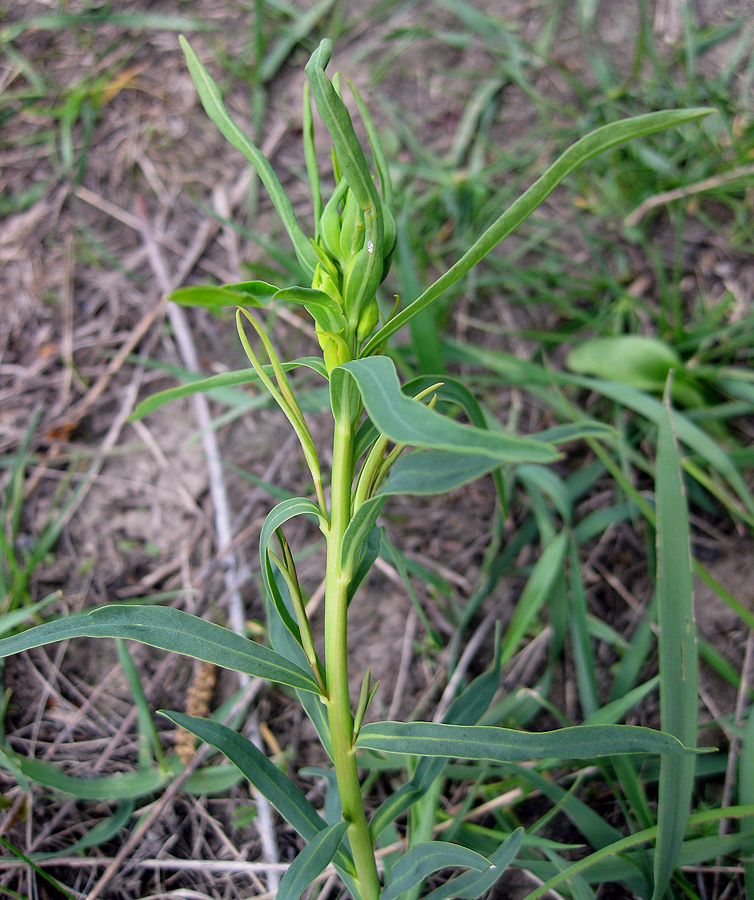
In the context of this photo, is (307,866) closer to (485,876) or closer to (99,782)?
(485,876)

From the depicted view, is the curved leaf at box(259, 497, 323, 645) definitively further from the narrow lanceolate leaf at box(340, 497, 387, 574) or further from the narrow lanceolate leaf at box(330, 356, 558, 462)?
the narrow lanceolate leaf at box(330, 356, 558, 462)

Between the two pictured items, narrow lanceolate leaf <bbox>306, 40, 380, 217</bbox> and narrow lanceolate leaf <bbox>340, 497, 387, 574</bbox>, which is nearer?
narrow lanceolate leaf <bbox>306, 40, 380, 217</bbox>

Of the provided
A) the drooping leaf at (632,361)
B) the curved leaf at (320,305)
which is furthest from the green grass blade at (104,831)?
the drooping leaf at (632,361)

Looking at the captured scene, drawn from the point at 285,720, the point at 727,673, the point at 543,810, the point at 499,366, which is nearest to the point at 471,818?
the point at 543,810

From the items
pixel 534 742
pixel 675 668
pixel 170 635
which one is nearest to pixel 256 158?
pixel 170 635

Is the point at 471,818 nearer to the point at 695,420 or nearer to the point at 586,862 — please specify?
the point at 586,862

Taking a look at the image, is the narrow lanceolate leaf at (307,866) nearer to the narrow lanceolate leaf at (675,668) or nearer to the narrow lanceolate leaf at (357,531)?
the narrow lanceolate leaf at (357,531)

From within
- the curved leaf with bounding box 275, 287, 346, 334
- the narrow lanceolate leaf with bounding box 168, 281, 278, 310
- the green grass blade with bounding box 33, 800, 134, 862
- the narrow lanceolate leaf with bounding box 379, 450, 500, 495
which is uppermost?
the narrow lanceolate leaf with bounding box 168, 281, 278, 310

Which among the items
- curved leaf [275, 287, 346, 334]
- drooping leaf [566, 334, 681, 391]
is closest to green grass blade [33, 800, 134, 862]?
curved leaf [275, 287, 346, 334]
